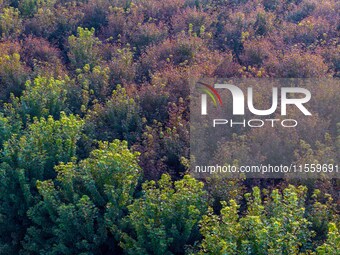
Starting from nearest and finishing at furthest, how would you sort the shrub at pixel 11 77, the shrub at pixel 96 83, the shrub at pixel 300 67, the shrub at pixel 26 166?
the shrub at pixel 26 166
the shrub at pixel 300 67
the shrub at pixel 96 83
the shrub at pixel 11 77

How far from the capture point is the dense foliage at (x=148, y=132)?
17.4ft

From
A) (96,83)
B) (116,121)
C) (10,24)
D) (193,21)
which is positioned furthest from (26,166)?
(193,21)

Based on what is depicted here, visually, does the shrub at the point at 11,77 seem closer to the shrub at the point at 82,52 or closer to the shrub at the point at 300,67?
the shrub at the point at 82,52

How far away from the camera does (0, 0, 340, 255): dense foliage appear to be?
5301 mm

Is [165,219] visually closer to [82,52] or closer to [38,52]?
[82,52]

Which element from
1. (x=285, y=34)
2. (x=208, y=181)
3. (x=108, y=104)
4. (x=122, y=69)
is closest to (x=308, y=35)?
(x=285, y=34)

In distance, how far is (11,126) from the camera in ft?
23.4

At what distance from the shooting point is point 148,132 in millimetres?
7582

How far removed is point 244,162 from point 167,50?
408 cm

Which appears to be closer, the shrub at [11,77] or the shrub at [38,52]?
the shrub at [11,77]

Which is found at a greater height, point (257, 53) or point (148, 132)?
point (257, 53)

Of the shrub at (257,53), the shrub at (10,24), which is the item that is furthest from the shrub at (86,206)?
the shrub at (10,24)

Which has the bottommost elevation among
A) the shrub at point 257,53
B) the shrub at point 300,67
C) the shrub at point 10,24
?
the shrub at point 300,67

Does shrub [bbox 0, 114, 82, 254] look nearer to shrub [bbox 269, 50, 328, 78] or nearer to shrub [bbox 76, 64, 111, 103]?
shrub [bbox 76, 64, 111, 103]
